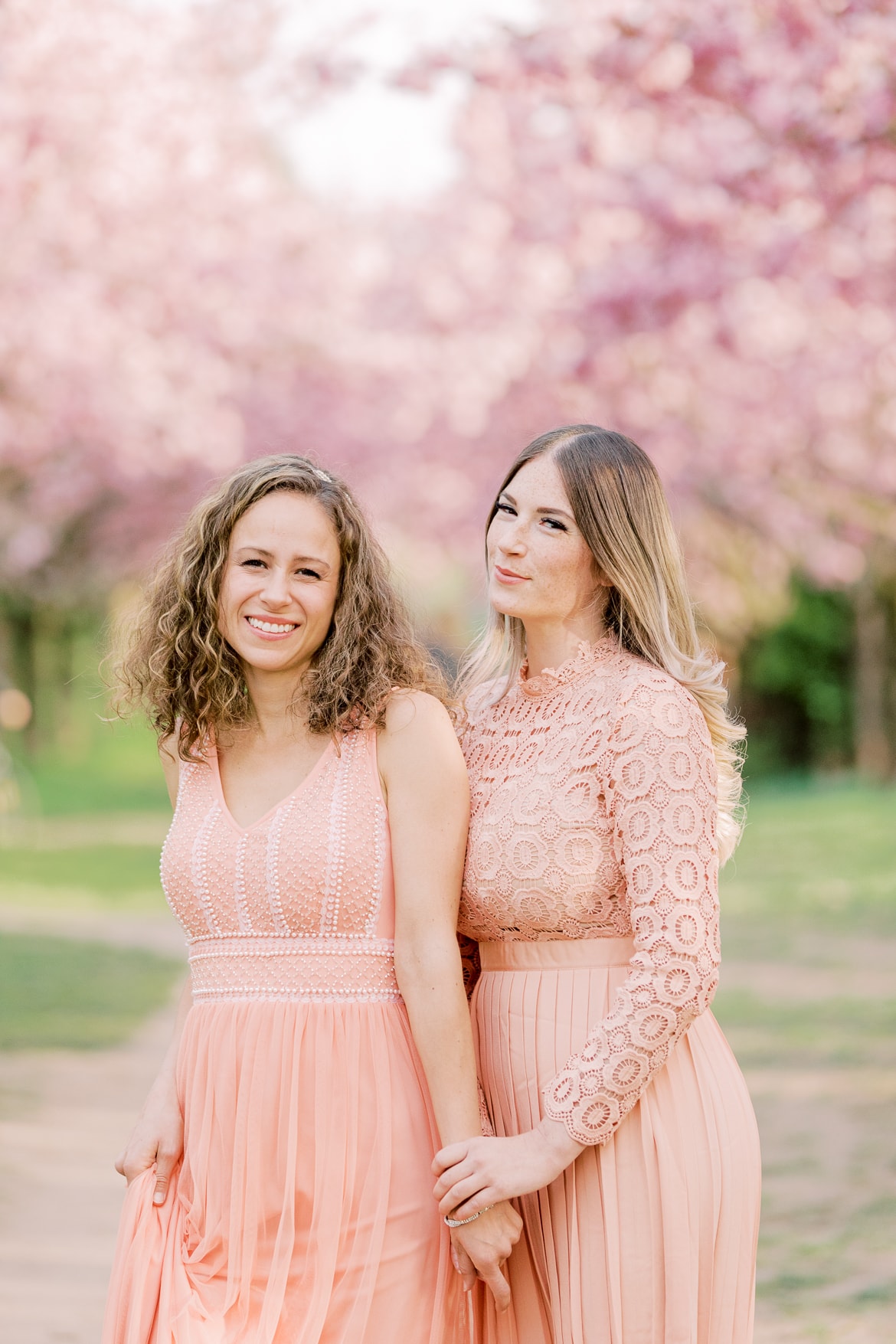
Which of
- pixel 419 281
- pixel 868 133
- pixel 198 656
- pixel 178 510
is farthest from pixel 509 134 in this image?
pixel 198 656

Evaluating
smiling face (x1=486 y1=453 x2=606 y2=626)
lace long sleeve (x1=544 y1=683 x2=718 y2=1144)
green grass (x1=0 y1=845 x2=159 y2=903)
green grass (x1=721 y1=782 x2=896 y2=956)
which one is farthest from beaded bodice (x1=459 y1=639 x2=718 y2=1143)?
green grass (x1=0 y1=845 x2=159 y2=903)

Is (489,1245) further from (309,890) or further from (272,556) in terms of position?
(272,556)

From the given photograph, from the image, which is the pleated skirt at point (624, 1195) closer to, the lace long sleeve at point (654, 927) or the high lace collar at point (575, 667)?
the lace long sleeve at point (654, 927)

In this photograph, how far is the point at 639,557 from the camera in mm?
2855

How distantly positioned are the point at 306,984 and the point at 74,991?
737cm

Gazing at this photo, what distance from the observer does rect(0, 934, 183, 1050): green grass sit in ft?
27.8

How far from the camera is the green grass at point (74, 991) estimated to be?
8.48 m

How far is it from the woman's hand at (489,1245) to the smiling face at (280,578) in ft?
3.28

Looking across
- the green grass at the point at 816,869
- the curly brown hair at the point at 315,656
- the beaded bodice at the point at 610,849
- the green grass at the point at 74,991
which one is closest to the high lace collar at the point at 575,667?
the beaded bodice at the point at 610,849

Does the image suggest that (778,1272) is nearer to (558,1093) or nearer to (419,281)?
(558,1093)

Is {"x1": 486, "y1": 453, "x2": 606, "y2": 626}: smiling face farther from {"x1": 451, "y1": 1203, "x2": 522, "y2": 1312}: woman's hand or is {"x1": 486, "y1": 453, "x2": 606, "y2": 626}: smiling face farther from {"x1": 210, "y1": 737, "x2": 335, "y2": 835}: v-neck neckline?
{"x1": 451, "y1": 1203, "x2": 522, "y2": 1312}: woman's hand

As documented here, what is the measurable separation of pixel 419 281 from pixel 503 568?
17147mm

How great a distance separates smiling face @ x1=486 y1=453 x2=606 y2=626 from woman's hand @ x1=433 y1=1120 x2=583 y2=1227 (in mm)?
918

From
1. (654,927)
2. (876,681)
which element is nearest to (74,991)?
(654,927)
